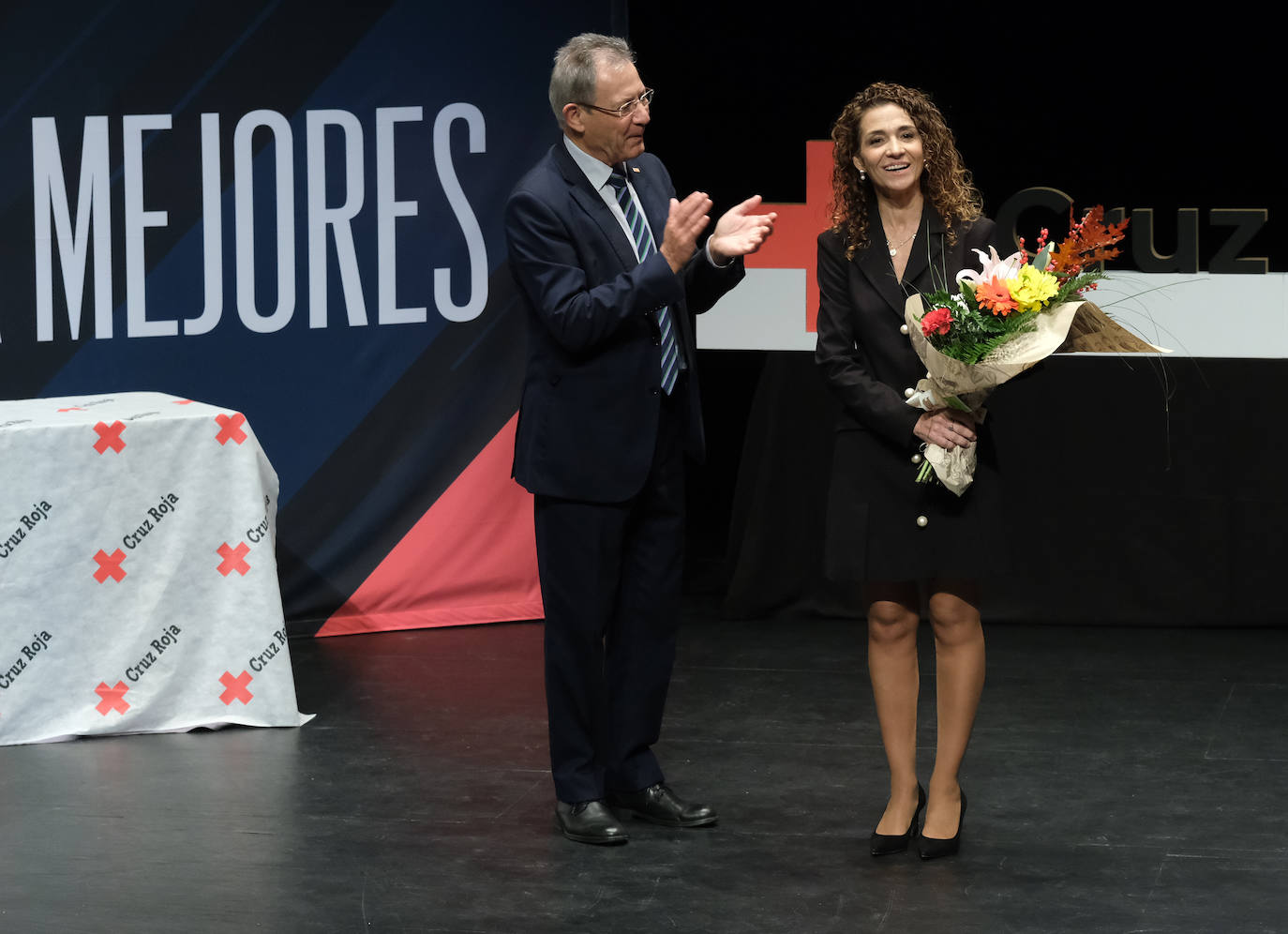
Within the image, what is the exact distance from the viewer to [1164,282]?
18.3ft

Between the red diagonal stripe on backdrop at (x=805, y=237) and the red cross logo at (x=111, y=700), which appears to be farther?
the red diagonal stripe on backdrop at (x=805, y=237)

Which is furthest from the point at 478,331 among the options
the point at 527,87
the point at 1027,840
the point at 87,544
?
the point at 1027,840

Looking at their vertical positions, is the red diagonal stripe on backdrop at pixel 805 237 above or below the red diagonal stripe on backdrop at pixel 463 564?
above

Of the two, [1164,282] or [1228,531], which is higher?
[1164,282]

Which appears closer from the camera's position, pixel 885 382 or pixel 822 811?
pixel 885 382

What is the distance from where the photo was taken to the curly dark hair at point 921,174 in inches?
132

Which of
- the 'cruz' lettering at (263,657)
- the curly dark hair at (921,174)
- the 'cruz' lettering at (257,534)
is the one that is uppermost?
the curly dark hair at (921,174)

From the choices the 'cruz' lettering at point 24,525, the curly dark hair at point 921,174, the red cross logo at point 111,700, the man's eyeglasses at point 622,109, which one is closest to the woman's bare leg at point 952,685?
the curly dark hair at point 921,174

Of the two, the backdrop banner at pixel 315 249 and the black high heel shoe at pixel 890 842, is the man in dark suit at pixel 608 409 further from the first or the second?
the backdrop banner at pixel 315 249

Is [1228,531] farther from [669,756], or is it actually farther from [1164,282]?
[669,756]

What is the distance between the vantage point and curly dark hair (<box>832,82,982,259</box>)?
11.0ft

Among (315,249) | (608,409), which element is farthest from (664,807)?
(315,249)

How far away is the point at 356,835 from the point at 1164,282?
3196 millimetres

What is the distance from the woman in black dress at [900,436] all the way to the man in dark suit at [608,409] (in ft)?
0.80
